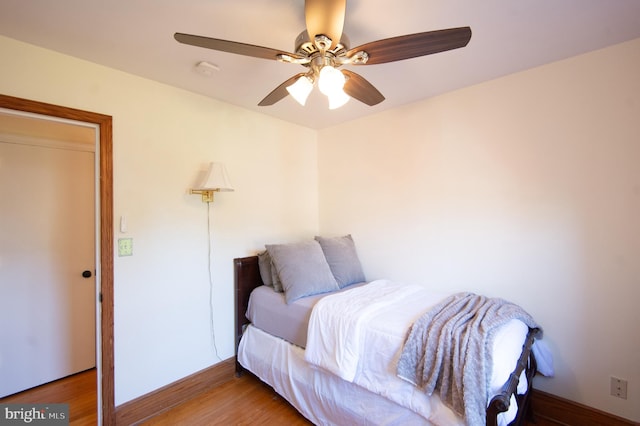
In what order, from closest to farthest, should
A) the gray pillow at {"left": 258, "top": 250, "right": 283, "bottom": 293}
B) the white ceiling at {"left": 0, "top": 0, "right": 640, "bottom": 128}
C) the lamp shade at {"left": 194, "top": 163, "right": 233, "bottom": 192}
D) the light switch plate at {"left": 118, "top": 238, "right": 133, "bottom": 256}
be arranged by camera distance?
the white ceiling at {"left": 0, "top": 0, "right": 640, "bottom": 128}
the light switch plate at {"left": 118, "top": 238, "right": 133, "bottom": 256}
the lamp shade at {"left": 194, "top": 163, "right": 233, "bottom": 192}
the gray pillow at {"left": 258, "top": 250, "right": 283, "bottom": 293}

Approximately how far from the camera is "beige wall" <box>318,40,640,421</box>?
1.80 m

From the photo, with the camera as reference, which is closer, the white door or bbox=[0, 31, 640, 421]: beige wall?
bbox=[0, 31, 640, 421]: beige wall

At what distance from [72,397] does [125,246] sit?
145cm

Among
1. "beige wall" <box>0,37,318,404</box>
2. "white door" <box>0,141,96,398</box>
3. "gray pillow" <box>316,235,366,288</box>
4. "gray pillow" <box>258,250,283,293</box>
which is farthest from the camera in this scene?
"gray pillow" <box>316,235,366,288</box>

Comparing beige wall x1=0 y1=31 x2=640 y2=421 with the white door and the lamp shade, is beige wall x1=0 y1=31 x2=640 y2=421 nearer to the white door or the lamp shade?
the lamp shade

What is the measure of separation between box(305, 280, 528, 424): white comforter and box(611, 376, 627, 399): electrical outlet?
620 millimetres

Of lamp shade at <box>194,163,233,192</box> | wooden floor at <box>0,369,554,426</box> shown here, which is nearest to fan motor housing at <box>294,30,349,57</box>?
lamp shade at <box>194,163,233,192</box>

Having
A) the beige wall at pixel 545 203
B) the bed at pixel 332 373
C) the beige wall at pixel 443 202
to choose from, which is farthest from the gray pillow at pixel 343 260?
the beige wall at pixel 545 203

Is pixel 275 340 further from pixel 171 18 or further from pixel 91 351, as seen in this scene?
pixel 171 18

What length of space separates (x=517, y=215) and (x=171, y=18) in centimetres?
254

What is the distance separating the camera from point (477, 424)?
1250 mm

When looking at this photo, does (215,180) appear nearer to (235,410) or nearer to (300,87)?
(300,87)

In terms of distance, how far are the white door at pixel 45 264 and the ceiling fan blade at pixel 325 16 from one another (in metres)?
2.72

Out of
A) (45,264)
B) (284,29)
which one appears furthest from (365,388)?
(45,264)
